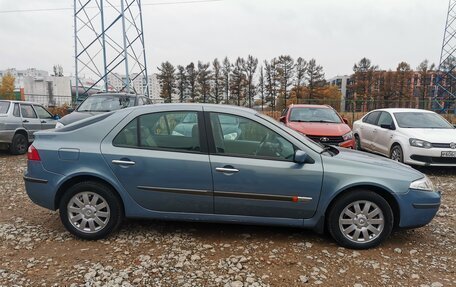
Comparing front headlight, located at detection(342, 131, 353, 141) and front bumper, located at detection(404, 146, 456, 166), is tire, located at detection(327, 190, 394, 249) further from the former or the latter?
front headlight, located at detection(342, 131, 353, 141)

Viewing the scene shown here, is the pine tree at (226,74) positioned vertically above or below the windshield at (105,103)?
above

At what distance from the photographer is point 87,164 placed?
3.46 meters

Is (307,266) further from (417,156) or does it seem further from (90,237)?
(417,156)

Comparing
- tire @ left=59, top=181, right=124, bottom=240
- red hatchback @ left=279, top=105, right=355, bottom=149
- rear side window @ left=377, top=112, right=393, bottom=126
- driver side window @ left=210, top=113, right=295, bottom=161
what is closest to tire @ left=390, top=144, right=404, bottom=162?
rear side window @ left=377, top=112, right=393, bottom=126

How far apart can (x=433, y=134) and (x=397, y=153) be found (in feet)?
2.74

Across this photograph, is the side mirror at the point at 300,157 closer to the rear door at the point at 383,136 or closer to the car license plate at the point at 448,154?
the car license plate at the point at 448,154

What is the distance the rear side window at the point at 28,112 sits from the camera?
362 inches

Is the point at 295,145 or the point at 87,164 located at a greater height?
the point at 295,145

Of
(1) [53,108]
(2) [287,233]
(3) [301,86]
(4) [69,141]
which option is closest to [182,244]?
(2) [287,233]

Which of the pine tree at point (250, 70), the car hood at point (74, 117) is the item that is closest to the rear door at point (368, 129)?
the car hood at point (74, 117)

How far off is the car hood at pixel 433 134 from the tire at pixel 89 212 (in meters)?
6.53

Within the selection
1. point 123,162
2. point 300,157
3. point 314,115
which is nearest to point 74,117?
point 123,162

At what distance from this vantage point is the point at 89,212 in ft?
11.6

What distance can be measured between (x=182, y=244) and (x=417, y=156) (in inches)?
228
